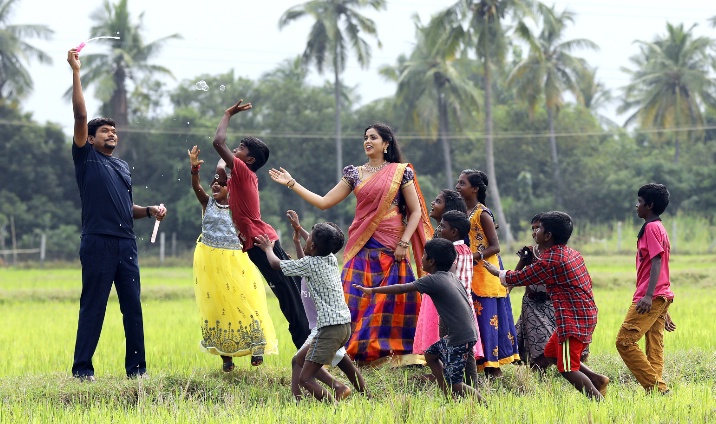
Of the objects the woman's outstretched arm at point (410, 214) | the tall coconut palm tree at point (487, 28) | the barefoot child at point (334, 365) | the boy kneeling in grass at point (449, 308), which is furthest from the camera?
the tall coconut palm tree at point (487, 28)

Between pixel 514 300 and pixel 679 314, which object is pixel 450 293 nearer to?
pixel 679 314

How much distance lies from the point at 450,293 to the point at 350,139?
3499cm

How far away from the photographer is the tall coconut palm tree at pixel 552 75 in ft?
123

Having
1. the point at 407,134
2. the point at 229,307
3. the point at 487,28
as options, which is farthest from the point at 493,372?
the point at 407,134

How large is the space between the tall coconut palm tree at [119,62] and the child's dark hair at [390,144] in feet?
96.8

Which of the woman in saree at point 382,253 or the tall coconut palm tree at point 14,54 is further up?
the tall coconut palm tree at point 14,54

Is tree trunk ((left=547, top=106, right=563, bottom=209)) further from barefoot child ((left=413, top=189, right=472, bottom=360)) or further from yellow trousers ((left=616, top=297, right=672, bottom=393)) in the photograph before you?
yellow trousers ((left=616, top=297, right=672, bottom=393))

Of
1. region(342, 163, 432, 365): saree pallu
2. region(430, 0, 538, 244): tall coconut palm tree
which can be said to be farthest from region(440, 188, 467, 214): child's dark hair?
region(430, 0, 538, 244): tall coconut palm tree

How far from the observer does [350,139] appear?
40562mm

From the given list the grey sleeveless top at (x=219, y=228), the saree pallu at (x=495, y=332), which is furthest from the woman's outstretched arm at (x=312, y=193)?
the saree pallu at (x=495, y=332)

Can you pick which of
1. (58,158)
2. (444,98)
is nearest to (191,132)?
(58,158)

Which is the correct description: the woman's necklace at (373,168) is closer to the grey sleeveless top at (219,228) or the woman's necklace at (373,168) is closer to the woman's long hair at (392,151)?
the woman's long hair at (392,151)

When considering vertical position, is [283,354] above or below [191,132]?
below

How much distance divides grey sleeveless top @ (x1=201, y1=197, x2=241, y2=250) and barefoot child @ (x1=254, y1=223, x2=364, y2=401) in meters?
1.11
